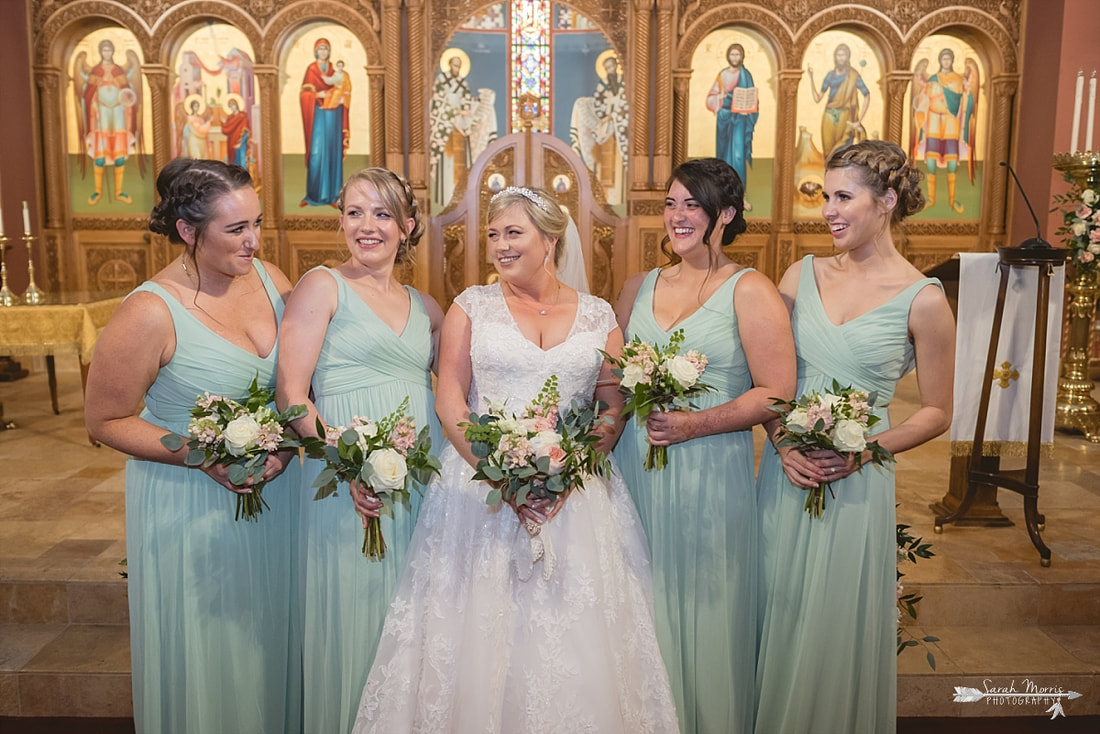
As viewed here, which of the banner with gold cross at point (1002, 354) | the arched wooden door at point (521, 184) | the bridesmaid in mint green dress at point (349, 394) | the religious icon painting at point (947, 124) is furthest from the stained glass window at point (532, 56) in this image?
the bridesmaid in mint green dress at point (349, 394)

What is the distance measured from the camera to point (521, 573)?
2.32 metres

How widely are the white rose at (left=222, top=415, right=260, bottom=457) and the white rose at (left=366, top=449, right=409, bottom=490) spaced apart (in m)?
0.31

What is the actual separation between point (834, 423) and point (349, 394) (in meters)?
1.39

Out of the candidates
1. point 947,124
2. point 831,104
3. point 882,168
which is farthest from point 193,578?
point 947,124

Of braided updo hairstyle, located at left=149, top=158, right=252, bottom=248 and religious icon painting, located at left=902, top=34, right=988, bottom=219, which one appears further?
religious icon painting, located at left=902, top=34, right=988, bottom=219

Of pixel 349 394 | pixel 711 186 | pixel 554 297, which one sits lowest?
pixel 349 394

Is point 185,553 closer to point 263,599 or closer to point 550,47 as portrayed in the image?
point 263,599

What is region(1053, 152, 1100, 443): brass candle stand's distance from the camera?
21.0 feet

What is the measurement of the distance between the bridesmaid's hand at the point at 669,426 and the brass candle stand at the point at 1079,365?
200 inches

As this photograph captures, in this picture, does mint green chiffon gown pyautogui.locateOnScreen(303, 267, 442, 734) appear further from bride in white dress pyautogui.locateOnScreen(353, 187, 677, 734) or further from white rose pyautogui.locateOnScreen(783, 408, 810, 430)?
white rose pyautogui.locateOnScreen(783, 408, 810, 430)

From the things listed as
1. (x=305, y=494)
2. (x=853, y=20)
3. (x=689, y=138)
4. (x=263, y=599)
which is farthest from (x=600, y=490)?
(x=853, y=20)

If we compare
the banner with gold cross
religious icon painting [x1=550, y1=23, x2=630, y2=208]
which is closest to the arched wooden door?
religious icon painting [x1=550, y1=23, x2=630, y2=208]

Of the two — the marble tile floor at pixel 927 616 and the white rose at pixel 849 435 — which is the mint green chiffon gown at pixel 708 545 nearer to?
the white rose at pixel 849 435

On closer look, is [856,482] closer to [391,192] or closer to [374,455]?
[374,455]
